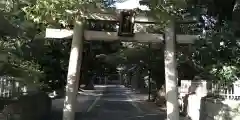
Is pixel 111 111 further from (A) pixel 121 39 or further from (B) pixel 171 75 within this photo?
(B) pixel 171 75

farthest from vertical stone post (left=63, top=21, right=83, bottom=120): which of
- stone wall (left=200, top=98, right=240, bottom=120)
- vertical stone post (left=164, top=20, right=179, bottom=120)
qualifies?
stone wall (left=200, top=98, right=240, bottom=120)

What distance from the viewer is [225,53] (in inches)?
444

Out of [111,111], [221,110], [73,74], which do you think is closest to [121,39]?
[73,74]

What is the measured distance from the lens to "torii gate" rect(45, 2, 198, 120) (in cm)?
1252

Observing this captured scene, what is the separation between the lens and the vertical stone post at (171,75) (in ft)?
40.8

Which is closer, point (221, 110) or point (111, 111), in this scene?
point (221, 110)

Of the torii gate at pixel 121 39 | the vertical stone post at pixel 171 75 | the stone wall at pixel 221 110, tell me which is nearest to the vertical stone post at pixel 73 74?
the torii gate at pixel 121 39

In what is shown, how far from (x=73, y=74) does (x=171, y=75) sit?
3461 mm

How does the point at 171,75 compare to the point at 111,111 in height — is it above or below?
above

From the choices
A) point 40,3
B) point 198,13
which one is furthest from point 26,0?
point 198,13

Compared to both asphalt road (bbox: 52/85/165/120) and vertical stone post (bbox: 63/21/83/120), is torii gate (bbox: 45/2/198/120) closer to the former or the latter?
vertical stone post (bbox: 63/21/83/120)

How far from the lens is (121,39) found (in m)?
13.3

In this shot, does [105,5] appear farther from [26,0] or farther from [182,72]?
[182,72]

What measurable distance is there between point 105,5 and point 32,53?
9.98 ft
